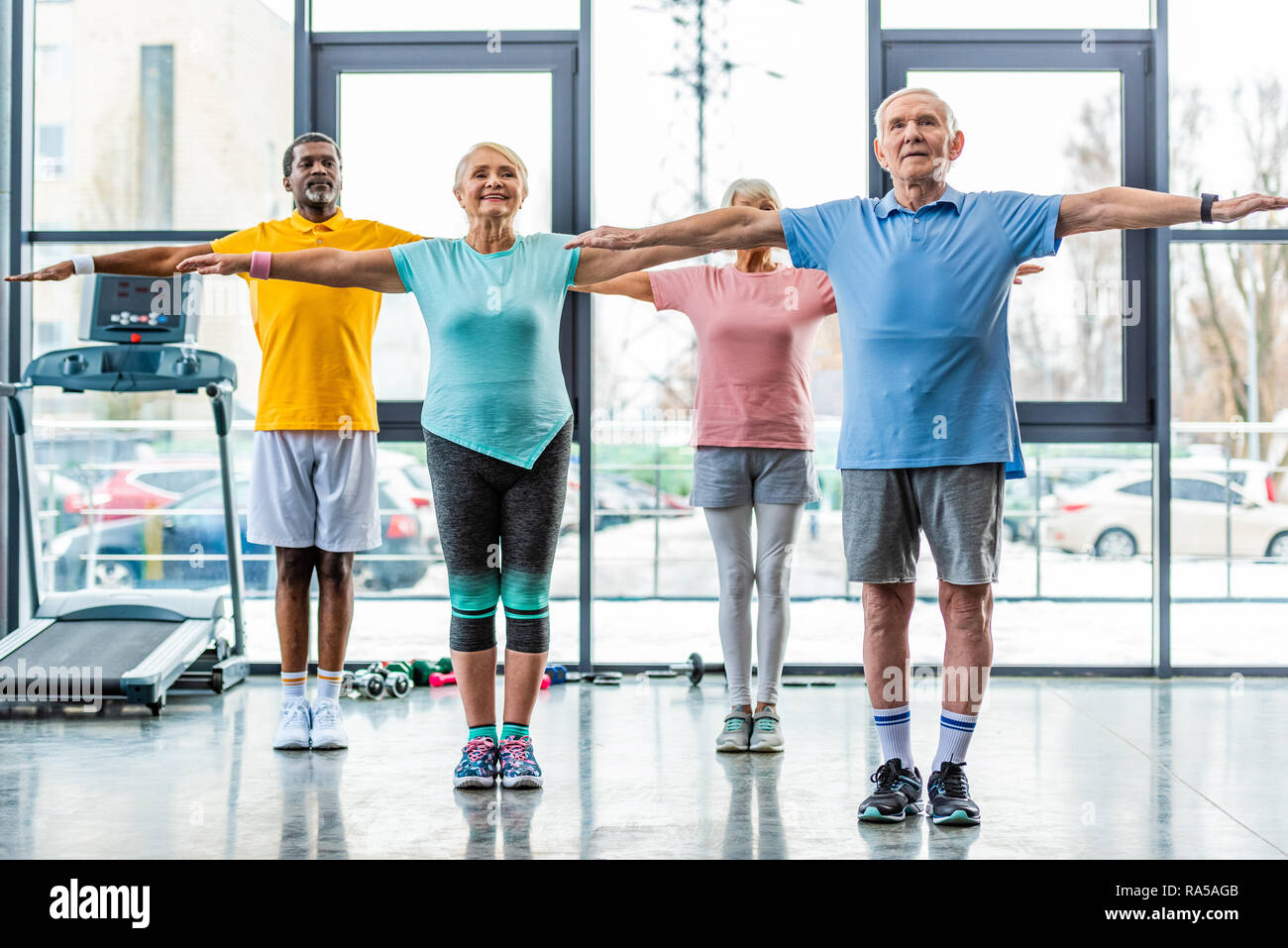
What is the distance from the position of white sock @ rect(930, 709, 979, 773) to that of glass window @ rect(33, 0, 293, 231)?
10.2 ft

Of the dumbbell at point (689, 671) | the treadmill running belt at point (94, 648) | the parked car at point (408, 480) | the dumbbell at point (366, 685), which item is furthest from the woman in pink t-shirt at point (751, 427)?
the treadmill running belt at point (94, 648)

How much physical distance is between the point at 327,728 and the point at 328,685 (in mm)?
122

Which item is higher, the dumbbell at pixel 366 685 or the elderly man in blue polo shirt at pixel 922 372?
the elderly man in blue polo shirt at pixel 922 372

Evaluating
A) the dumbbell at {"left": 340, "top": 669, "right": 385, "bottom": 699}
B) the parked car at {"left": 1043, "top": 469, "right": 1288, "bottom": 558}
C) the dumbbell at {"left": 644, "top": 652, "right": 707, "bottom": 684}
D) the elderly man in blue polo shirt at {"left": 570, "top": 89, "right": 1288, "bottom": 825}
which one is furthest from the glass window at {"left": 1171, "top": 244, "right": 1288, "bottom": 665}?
the dumbbell at {"left": 340, "top": 669, "right": 385, "bottom": 699}

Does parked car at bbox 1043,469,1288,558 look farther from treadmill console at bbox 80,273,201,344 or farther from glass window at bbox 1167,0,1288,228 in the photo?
treadmill console at bbox 80,273,201,344

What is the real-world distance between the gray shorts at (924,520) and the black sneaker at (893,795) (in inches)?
15.9

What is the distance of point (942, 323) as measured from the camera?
2.39 meters

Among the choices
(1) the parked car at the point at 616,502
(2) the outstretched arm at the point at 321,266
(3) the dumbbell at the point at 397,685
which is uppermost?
(2) the outstretched arm at the point at 321,266

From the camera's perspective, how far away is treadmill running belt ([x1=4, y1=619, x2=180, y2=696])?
366cm

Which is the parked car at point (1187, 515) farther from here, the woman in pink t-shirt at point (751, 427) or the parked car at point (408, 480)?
the parked car at point (408, 480)

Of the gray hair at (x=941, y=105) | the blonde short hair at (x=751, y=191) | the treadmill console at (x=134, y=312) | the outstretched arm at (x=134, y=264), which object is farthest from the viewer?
the treadmill console at (x=134, y=312)

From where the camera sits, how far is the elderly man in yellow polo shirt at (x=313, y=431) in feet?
10.3
